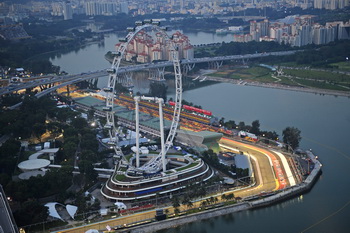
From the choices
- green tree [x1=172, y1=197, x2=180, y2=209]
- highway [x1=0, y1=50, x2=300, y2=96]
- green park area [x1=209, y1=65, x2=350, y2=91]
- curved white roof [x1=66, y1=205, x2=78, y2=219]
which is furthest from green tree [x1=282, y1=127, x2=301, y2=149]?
highway [x1=0, y1=50, x2=300, y2=96]

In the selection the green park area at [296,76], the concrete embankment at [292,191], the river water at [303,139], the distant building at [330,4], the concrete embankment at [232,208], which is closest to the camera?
the concrete embankment at [232,208]

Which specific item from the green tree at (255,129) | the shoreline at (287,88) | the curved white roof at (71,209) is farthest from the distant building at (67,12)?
the curved white roof at (71,209)

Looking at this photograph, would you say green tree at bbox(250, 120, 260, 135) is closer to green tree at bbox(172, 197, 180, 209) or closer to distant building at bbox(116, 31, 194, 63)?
green tree at bbox(172, 197, 180, 209)

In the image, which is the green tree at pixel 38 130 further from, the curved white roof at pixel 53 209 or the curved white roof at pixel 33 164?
the curved white roof at pixel 53 209

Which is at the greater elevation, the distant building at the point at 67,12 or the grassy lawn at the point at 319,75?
the distant building at the point at 67,12

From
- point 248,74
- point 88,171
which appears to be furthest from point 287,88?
point 88,171

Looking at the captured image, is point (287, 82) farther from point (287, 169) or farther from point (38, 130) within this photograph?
point (38, 130)

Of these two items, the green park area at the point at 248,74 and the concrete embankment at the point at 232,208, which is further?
the green park area at the point at 248,74
